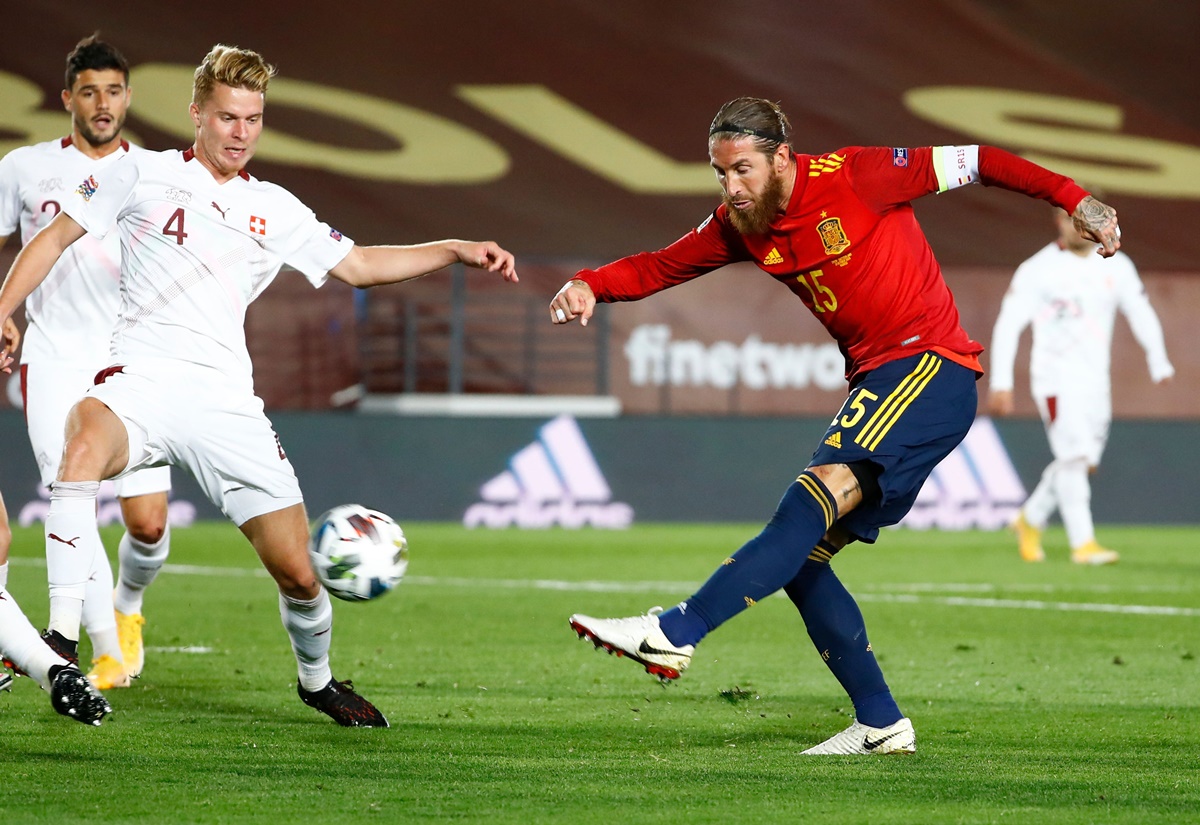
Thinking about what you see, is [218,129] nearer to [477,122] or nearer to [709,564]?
[709,564]

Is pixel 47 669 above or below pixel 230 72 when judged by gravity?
below

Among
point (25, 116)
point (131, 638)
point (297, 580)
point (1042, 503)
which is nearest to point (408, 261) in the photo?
point (297, 580)

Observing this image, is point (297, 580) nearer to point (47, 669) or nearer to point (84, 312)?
point (47, 669)

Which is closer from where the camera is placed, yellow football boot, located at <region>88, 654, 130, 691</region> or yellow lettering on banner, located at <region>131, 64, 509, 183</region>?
yellow football boot, located at <region>88, 654, 130, 691</region>

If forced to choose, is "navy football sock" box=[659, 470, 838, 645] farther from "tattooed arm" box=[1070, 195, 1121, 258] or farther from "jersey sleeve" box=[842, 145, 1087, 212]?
"tattooed arm" box=[1070, 195, 1121, 258]

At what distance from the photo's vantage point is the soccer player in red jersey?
16.4 feet

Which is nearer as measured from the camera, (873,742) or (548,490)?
(873,742)

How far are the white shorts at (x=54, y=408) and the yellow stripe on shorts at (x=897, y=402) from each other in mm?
2750

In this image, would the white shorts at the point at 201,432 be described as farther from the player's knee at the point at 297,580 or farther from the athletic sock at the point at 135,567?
the athletic sock at the point at 135,567

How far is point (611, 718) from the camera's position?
575cm

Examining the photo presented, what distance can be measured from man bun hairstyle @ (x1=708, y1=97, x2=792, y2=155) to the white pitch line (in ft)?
17.4

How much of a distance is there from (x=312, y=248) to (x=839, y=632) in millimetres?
2088

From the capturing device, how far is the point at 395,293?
1816cm

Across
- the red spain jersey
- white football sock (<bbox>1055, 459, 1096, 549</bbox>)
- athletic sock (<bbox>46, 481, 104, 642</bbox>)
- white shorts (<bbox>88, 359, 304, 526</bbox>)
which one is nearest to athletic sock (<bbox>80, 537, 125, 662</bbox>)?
athletic sock (<bbox>46, 481, 104, 642</bbox>)
